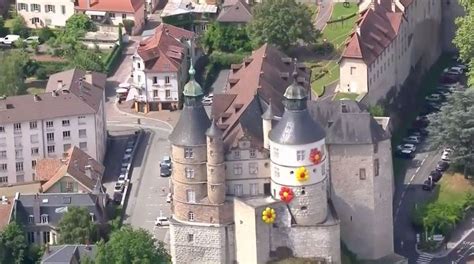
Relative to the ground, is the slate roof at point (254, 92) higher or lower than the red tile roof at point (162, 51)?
higher

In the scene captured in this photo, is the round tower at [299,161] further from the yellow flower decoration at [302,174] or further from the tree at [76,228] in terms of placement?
the tree at [76,228]

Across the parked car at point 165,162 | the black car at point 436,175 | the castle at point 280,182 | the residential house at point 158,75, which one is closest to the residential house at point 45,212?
the castle at point 280,182

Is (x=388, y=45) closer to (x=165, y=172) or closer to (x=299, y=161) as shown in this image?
(x=165, y=172)

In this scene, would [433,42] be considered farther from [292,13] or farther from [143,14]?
[143,14]

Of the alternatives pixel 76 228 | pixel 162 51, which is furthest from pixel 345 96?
pixel 76 228

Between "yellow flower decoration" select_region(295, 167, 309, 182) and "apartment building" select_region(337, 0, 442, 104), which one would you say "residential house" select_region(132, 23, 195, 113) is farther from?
"yellow flower decoration" select_region(295, 167, 309, 182)

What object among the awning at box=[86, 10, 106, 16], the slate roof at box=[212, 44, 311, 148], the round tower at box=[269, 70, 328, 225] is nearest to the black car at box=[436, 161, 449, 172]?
the slate roof at box=[212, 44, 311, 148]
